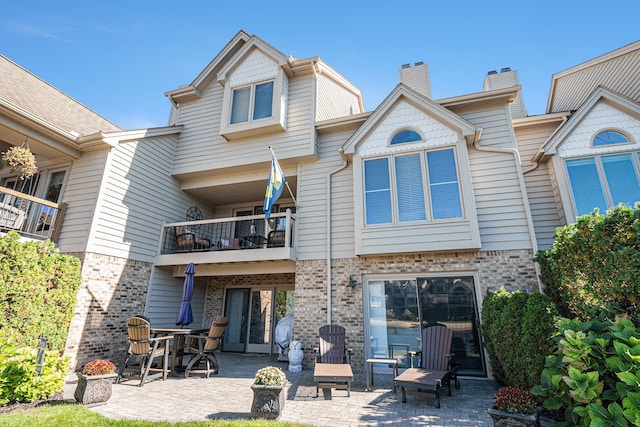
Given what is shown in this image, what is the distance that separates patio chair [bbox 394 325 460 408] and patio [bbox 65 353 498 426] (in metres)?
0.24

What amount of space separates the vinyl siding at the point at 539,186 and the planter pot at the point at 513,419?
5031 mm

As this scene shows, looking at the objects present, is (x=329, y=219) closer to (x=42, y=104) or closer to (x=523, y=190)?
(x=523, y=190)

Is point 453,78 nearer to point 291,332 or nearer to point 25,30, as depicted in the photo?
point 291,332

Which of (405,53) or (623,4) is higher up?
(405,53)

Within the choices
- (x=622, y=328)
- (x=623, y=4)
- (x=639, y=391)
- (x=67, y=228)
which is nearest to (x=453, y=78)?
(x=623, y=4)

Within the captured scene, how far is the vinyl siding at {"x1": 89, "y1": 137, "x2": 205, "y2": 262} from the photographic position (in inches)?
329

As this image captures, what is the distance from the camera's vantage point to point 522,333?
200 inches

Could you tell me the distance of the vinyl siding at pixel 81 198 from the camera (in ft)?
26.3

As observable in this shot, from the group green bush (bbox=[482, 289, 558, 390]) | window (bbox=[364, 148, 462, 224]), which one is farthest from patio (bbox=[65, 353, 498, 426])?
window (bbox=[364, 148, 462, 224])

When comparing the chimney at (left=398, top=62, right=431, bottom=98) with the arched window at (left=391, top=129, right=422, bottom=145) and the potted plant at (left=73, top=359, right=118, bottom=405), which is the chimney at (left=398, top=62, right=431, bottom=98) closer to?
the arched window at (left=391, top=129, right=422, bottom=145)

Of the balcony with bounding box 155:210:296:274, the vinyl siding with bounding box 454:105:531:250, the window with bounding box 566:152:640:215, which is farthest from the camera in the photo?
the balcony with bounding box 155:210:296:274

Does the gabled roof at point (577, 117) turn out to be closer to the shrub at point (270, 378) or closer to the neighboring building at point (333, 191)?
the neighboring building at point (333, 191)

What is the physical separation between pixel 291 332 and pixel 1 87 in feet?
34.6

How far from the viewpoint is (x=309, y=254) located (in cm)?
881
